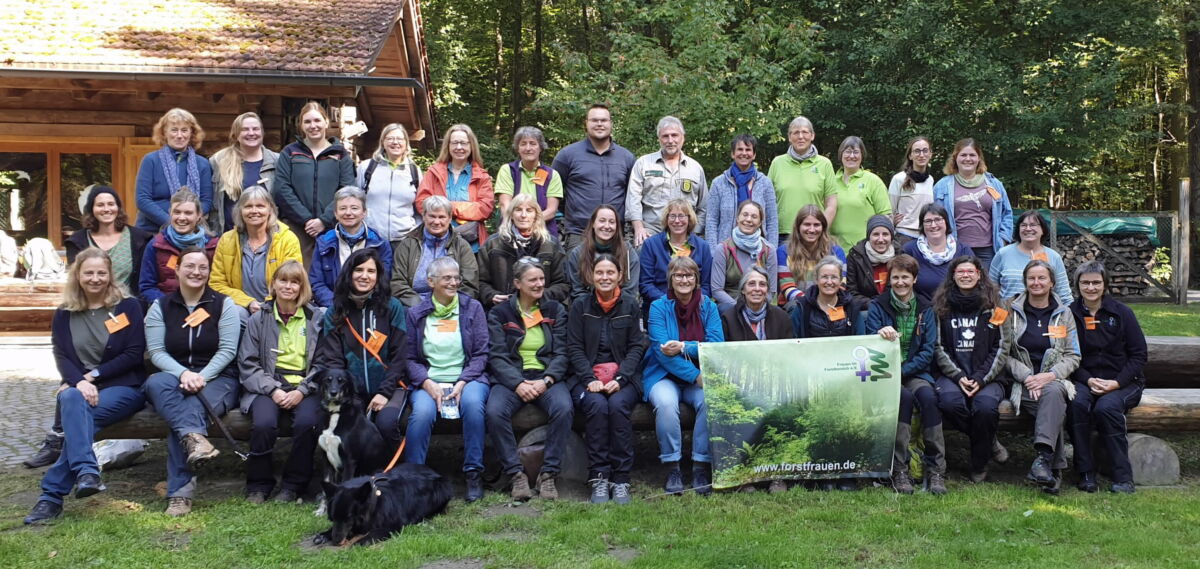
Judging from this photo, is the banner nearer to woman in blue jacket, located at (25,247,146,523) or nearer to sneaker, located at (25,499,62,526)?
woman in blue jacket, located at (25,247,146,523)

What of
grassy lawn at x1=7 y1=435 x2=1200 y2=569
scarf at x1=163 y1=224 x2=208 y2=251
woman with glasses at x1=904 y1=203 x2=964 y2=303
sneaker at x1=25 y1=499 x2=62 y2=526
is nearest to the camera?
grassy lawn at x1=7 y1=435 x2=1200 y2=569

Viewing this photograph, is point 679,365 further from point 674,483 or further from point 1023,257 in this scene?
point 1023,257

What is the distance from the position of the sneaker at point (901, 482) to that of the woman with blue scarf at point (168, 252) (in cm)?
466

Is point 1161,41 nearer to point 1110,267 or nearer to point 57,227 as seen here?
point 1110,267

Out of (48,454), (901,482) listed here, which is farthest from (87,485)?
(901,482)

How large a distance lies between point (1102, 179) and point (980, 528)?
71.0 feet

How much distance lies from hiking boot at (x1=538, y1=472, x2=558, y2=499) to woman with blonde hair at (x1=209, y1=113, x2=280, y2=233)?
122 inches

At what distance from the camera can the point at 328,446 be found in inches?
205

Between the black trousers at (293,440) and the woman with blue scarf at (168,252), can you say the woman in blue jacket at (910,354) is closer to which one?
the black trousers at (293,440)

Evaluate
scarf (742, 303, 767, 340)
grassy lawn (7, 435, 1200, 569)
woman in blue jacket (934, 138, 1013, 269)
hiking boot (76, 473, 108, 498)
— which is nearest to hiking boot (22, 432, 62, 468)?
grassy lawn (7, 435, 1200, 569)

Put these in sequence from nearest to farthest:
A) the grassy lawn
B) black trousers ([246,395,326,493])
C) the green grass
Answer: the grassy lawn < black trousers ([246,395,326,493]) < the green grass

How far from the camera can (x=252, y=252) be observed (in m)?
6.27

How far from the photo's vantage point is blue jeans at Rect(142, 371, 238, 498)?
5.41 metres

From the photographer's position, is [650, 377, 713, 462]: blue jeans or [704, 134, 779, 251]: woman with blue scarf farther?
[704, 134, 779, 251]: woman with blue scarf
